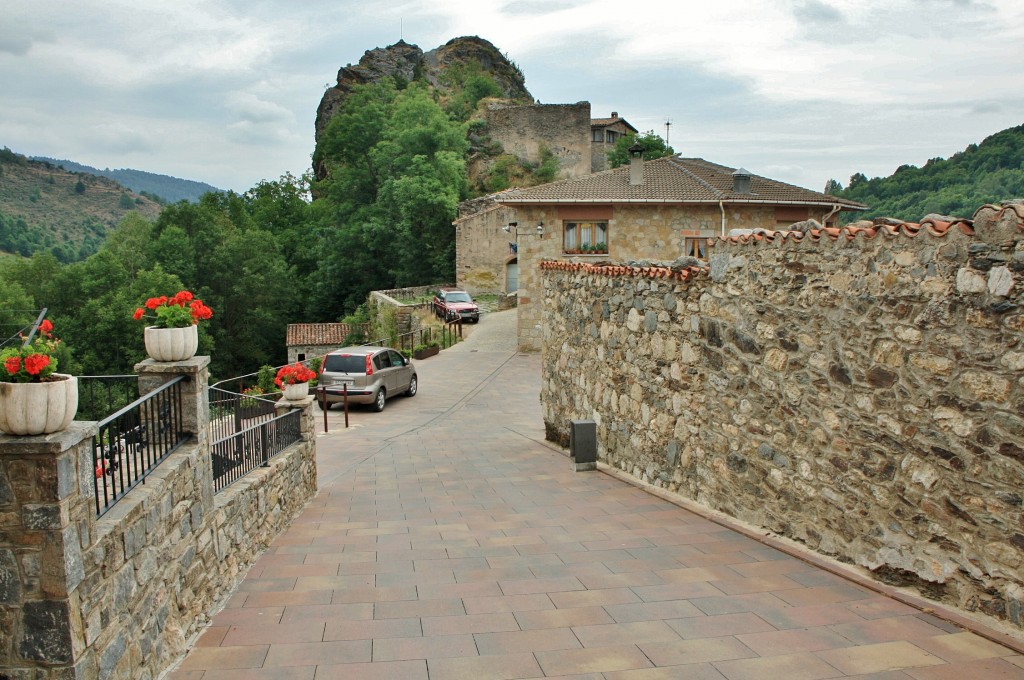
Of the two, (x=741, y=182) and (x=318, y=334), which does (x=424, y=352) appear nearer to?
(x=741, y=182)

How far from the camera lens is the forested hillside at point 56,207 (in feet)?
323

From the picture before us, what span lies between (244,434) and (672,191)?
19.1 meters

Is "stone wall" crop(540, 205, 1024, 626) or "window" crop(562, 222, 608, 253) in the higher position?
"window" crop(562, 222, 608, 253)

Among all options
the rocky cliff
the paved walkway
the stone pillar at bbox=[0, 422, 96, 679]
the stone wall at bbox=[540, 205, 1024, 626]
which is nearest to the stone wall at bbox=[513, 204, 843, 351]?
the stone wall at bbox=[540, 205, 1024, 626]

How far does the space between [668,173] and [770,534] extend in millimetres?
20985

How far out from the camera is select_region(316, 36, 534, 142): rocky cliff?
6788 cm

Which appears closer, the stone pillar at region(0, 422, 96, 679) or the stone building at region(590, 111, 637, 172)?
the stone pillar at region(0, 422, 96, 679)

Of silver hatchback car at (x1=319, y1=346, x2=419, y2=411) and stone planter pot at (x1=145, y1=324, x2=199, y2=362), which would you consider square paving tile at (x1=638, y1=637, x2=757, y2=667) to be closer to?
stone planter pot at (x1=145, y1=324, x2=199, y2=362)

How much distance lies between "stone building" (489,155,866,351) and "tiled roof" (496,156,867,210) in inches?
1.2

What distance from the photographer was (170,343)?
15.4ft

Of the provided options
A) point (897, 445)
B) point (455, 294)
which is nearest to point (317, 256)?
point (455, 294)

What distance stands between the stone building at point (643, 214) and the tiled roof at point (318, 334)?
15173 mm

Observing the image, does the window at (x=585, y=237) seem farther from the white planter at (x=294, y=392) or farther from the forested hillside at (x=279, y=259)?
the forested hillside at (x=279, y=259)

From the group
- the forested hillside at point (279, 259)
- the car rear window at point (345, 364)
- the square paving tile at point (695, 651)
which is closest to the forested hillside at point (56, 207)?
the forested hillside at point (279, 259)
